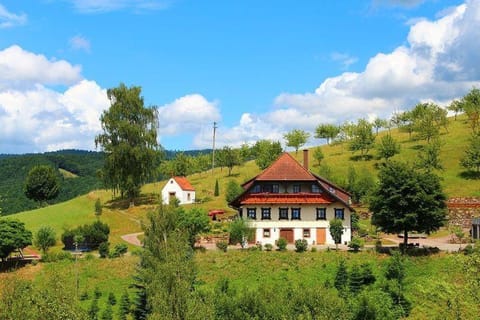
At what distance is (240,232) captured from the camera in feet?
179

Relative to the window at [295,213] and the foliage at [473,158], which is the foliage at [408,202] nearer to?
the window at [295,213]

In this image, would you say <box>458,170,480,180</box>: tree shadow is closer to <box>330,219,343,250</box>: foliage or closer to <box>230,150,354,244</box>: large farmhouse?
<box>230,150,354,244</box>: large farmhouse

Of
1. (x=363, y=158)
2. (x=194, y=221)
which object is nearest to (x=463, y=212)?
(x=363, y=158)

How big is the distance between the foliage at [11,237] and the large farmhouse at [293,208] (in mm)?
22091

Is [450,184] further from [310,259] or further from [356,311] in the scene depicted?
[356,311]

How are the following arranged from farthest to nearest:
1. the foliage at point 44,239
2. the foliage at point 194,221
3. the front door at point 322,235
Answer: the front door at point 322,235 → the foliage at point 44,239 → the foliage at point 194,221

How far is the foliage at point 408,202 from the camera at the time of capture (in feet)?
158

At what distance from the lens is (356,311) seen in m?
36.5

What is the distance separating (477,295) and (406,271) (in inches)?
757

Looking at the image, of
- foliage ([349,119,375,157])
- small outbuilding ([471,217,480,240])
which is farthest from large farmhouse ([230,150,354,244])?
foliage ([349,119,375,157])

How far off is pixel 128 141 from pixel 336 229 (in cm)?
3465

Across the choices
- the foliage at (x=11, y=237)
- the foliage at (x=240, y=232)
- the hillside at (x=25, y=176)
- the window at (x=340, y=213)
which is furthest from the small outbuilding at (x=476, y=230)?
the hillside at (x=25, y=176)

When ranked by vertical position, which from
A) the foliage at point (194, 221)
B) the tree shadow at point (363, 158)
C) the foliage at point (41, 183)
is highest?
the tree shadow at point (363, 158)

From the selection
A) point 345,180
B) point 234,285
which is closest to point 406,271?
point 234,285
